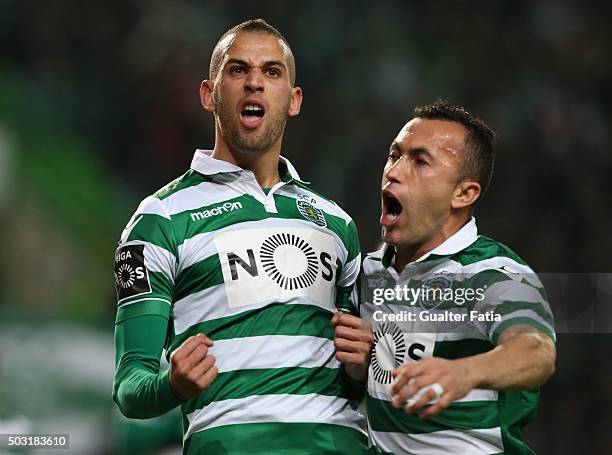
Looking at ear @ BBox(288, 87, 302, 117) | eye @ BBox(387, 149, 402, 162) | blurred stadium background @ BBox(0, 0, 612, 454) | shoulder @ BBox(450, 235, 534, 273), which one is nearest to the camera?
shoulder @ BBox(450, 235, 534, 273)

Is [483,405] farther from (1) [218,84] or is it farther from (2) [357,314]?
(1) [218,84]

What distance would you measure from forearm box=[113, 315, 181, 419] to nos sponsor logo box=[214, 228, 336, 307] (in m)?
0.26

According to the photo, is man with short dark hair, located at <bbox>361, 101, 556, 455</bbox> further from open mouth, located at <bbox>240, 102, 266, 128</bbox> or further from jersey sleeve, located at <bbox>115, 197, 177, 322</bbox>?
jersey sleeve, located at <bbox>115, 197, 177, 322</bbox>

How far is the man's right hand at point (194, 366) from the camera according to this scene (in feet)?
8.30

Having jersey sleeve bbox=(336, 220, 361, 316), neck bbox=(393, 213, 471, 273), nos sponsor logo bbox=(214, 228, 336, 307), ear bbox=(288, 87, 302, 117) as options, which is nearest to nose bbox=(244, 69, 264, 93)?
ear bbox=(288, 87, 302, 117)

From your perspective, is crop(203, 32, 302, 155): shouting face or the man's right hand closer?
the man's right hand

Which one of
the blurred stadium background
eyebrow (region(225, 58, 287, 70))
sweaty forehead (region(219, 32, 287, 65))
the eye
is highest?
the blurred stadium background

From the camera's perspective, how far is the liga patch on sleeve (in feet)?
9.62

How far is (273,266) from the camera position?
10.0ft

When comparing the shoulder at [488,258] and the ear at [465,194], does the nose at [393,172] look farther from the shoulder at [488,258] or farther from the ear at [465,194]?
the shoulder at [488,258]

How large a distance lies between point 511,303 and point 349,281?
2.46ft

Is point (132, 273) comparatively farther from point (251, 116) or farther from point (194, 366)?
point (251, 116)

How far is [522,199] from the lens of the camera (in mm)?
7340

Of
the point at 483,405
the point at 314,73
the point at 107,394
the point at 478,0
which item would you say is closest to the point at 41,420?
the point at 107,394
